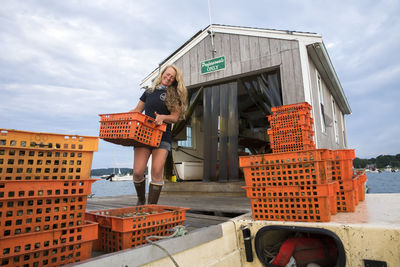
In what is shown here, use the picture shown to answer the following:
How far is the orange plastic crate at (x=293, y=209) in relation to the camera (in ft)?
6.48

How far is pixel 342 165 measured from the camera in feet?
8.89

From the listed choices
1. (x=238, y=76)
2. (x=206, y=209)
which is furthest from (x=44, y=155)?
(x=238, y=76)

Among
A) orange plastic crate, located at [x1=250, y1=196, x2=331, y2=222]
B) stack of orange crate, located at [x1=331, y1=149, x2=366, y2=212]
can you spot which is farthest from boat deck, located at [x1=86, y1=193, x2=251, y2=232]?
stack of orange crate, located at [x1=331, y1=149, x2=366, y2=212]

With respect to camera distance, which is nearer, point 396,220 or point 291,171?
point 396,220

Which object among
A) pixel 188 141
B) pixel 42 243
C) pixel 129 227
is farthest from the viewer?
pixel 188 141

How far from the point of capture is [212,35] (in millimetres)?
6938

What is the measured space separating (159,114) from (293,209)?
6.31 ft

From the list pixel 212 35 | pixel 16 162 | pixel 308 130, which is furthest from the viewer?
pixel 212 35

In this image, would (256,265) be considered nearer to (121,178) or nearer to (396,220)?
(396,220)

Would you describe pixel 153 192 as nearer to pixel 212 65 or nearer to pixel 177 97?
pixel 177 97

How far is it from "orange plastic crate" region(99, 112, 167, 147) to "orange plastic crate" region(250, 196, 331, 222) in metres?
1.41

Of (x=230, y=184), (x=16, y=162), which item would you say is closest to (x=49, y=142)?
(x=16, y=162)

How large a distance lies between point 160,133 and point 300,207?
172 cm

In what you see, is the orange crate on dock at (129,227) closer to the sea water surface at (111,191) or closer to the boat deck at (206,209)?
the boat deck at (206,209)
